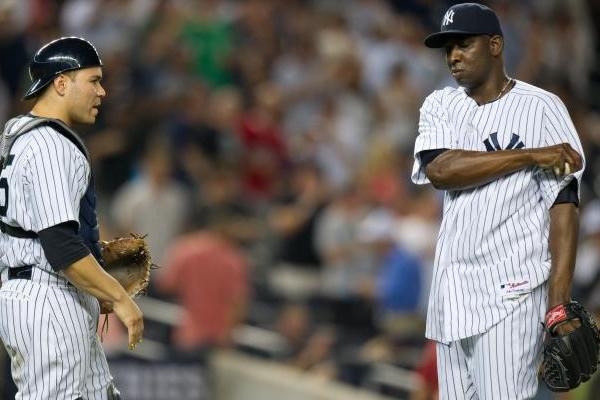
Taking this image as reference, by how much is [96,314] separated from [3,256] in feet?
1.44

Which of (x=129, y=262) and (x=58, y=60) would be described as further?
(x=129, y=262)

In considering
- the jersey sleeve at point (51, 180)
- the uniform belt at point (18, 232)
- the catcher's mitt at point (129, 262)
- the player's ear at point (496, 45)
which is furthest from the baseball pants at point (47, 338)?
the player's ear at point (496, 45)

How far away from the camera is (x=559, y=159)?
5473mm

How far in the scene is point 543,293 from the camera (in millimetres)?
5637

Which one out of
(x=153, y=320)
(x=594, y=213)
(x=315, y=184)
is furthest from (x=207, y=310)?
(x=594, y=213)

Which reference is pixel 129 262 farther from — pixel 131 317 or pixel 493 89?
pixel 493 89

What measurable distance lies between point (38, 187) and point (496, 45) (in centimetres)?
188

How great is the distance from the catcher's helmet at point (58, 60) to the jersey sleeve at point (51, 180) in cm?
23

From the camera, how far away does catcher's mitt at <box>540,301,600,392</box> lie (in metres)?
5.45

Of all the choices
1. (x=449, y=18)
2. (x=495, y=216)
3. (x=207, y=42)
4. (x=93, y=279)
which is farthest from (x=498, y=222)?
(x=207, y=42)

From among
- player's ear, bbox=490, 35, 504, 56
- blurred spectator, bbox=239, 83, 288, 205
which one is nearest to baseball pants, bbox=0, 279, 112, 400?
player's ear, bbox=490, 35, 504, 56

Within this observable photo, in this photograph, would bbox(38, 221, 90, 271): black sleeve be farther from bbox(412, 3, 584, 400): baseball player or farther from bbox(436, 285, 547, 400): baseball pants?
bbox(436, 285, 547, 400): baseball pants

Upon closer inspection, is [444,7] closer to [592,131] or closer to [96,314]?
[592,131]

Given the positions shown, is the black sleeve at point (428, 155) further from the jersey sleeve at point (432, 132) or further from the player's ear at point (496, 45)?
the player's ear at point (496, 45)
